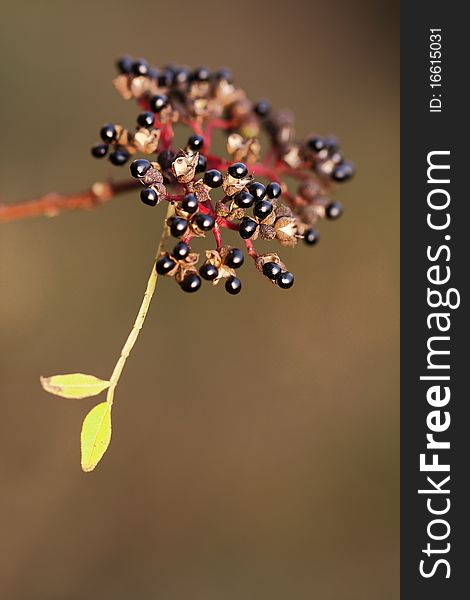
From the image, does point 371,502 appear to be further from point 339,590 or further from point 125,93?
point 125,93

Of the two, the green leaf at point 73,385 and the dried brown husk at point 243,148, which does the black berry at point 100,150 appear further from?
the green leaf at point 73,385

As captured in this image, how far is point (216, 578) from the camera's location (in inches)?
215

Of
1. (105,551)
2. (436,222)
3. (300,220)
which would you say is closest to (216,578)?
(105,551)

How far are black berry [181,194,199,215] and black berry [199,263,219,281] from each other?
14 centimetres

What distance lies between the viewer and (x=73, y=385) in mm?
1746

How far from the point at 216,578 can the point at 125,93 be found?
4266 mm

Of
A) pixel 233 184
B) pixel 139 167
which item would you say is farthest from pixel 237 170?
pixel 139 167

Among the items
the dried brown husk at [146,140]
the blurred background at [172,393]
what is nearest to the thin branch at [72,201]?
the dried brown husk at [146,140]

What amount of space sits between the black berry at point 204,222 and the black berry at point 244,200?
0.32 ft

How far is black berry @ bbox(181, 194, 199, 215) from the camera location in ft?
5.76

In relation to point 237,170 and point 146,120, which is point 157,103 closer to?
point 146,120

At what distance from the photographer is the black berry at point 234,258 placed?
181 centimetres

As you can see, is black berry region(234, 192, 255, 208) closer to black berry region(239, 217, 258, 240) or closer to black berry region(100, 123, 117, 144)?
black berry region(239, 217, 258, 240)

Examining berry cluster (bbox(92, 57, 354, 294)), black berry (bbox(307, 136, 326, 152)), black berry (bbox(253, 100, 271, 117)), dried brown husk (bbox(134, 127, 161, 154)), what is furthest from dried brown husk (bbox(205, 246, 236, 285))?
black berry (bbox(253, 100, 271, 117))
